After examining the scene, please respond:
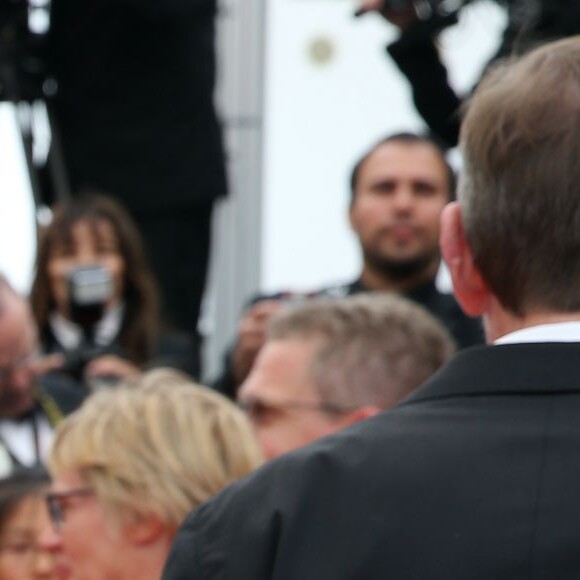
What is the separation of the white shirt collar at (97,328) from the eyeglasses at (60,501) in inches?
93.1

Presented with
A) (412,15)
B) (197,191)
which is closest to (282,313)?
(412,15)

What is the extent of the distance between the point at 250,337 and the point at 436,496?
109 inches

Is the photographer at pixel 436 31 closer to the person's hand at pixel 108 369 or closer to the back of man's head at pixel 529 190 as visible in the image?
the person's hand at pixel 108 369

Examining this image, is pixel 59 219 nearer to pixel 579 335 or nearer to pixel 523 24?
pixel 523 24

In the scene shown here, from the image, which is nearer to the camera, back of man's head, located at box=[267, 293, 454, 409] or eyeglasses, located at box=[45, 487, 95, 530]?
eyeglasses, located at box=[45, 487, 95, 530]

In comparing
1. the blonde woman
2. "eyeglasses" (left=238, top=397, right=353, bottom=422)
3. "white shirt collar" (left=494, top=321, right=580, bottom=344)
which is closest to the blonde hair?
the blonde woman

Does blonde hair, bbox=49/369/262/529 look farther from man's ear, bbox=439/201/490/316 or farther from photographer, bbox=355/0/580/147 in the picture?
photographer, bbox=355/0/580/147

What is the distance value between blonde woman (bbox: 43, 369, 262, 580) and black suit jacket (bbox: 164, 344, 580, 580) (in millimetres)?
957

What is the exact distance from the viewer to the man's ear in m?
1.92

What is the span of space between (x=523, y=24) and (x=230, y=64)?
6.85ft

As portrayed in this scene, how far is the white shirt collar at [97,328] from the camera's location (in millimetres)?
5285

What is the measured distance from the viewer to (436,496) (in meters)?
1.78

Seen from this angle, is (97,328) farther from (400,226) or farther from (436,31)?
(436,31)

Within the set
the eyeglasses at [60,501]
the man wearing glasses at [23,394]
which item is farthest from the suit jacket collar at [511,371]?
the man wearing glasses at [23,394]
